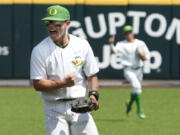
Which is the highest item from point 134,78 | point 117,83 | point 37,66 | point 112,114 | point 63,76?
point 37,66

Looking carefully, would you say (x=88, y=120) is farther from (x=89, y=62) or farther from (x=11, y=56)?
(x=11, y=56)

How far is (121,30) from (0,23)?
14.8 feet

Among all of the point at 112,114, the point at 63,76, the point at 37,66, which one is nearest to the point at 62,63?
the point at 63,76

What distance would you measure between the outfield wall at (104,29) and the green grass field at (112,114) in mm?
2622

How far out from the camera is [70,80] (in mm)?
7062

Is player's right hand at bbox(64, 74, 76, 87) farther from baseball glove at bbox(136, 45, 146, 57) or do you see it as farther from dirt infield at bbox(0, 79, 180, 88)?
dirt infield at bbox(0, 79, 180, 88)

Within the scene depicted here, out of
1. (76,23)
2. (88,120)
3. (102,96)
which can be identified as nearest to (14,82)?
(76,23)

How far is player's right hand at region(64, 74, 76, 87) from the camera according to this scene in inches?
276

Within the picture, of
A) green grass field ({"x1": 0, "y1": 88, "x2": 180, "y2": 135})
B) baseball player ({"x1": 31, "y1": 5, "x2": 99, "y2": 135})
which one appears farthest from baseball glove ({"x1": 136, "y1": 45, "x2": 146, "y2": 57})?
baseball player ({"x1": 31, "y1": 5, "x2": 99, "y2": 135})

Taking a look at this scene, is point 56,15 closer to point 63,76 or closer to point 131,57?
point 63,76

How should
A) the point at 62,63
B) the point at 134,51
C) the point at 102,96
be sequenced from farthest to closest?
the point at 102,96
the point at 134,51
the point at 62,63

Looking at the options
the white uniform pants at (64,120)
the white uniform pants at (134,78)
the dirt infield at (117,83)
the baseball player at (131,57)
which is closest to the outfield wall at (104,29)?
the dirt infield at (117,83)

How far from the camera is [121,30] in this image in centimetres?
2439

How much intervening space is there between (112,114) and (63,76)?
28.2 feet
